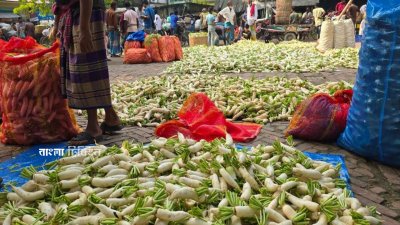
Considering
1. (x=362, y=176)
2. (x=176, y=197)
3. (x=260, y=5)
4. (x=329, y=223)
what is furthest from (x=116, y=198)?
(x=260, y=5)

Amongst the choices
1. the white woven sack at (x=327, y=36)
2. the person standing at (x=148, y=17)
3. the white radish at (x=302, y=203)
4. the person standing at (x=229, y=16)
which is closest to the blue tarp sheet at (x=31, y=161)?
the white radish at (x=302, y=203)

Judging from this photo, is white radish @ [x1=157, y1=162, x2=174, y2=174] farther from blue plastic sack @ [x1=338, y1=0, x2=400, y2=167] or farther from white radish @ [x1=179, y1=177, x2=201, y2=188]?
blue plastic sack @ [x1=338, y1=0, x2=400, y2=167]

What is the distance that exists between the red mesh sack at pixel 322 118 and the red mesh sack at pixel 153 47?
816 cm

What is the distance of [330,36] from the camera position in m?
11.9

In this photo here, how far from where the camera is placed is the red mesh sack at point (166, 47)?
1137cm

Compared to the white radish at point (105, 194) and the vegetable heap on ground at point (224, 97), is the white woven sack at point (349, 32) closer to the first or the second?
the vegetable heap on ground at point (224, 97)

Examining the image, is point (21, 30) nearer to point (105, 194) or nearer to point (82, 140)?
point (82, 140)

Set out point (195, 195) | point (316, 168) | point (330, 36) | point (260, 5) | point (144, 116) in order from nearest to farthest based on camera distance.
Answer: point (195, 195) → point (316, 168) → point (144, 116) → point (330, 36) → point (260, 5)

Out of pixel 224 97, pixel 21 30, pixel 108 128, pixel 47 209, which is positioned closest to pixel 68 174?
pixel 47 209

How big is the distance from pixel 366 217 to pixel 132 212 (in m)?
1.20

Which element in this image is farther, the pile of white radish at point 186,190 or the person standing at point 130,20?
the person standing at point 130,20

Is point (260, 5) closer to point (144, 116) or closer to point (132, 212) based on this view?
point (144, 116)

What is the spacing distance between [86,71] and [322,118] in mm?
A: 2185

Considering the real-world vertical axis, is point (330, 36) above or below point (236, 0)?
below
